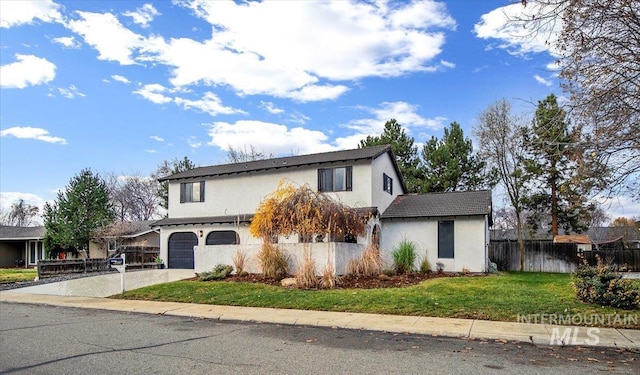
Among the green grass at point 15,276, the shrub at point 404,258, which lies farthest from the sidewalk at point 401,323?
the green grass at point 15,276

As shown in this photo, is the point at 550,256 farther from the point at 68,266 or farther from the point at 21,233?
the point at 21,233

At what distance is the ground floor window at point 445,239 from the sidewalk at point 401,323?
468 inches

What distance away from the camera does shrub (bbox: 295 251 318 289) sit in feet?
51.7

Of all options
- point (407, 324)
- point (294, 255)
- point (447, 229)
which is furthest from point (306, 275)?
point (447, 229)

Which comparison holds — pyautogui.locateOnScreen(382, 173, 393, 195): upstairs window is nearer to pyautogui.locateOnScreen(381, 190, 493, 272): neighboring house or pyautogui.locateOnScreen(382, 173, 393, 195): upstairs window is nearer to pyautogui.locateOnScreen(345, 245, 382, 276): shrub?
pyautogui.locateOnScreen(381, 190, 493, 272): neighboring house

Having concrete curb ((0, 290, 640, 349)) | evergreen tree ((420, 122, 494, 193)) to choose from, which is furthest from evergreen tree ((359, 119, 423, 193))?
concrete curb ((0, 290, 640, 349))

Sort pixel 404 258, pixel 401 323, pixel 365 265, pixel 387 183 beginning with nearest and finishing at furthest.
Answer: pixel 401 323 < pixel 365 265 < pixel 404 258 < pixel 387 183

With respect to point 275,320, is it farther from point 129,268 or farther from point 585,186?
point 129,268

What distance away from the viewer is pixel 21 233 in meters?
42.2

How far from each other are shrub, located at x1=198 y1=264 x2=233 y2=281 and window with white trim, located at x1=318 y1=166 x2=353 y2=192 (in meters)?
7.21

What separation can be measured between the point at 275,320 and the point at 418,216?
13.5 meters

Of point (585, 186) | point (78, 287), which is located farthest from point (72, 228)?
point (585, 186)

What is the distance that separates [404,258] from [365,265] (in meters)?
3.97

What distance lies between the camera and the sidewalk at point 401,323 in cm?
884
